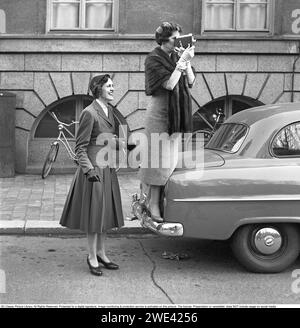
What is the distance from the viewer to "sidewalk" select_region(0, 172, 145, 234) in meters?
7.52

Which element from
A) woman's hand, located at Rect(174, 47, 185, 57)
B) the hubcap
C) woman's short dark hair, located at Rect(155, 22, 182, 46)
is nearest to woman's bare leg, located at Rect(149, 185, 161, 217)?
the hubcap

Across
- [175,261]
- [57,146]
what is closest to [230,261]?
[175,261]

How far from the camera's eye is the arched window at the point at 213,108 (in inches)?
489

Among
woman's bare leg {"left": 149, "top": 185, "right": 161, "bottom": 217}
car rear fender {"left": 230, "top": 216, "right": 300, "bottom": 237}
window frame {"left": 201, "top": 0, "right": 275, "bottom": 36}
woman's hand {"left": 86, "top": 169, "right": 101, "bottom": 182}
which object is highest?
window frame {"left": 201, "top": 0, "right": 275, "bottom": 36}

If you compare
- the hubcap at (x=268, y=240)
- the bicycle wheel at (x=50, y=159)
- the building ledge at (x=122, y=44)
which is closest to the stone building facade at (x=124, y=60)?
the building ledge at (x=122, y=44)

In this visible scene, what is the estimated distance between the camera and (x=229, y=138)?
6.38 metres

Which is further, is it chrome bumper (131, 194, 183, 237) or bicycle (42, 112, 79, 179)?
bicycle (42, 112, 79, 179)

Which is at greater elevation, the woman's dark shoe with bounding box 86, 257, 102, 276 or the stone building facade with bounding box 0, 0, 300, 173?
the stone building facade with bounding box 0, 0, 300, 173

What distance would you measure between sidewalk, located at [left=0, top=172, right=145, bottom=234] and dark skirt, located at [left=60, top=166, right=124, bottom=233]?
181 centimetres

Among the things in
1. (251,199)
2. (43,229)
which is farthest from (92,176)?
(43,229)

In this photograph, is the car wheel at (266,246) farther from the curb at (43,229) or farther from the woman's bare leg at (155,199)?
the curb at (43,229)

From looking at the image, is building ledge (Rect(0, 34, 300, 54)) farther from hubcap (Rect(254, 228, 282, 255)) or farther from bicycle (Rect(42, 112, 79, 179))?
hubcap (Rect(254, 228, 282, 255))

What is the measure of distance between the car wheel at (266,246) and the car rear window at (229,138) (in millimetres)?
877
